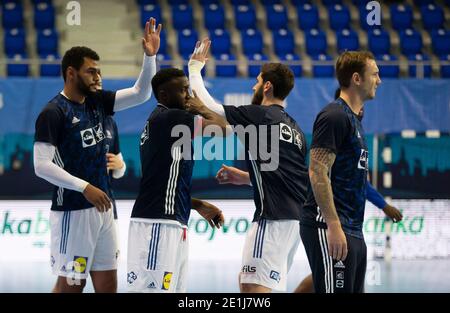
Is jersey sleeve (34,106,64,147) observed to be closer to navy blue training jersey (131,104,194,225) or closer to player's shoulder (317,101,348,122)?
navy blue training jersey (131,104,194,225)

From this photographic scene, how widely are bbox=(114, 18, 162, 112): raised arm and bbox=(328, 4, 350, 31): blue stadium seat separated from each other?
10870 mm

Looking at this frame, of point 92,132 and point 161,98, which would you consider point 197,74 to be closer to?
point 161,98

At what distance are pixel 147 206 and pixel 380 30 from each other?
1164cm

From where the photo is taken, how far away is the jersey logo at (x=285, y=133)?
5723 mm

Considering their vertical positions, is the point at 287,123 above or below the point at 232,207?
above

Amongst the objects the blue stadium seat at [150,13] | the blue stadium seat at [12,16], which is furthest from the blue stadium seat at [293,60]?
the blue stadium seat at [12,16]

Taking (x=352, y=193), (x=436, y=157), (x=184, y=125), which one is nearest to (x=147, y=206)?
(x=184, y=125)

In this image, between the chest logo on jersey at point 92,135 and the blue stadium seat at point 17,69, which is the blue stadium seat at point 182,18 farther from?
the chest logo on jersey at point 92,135

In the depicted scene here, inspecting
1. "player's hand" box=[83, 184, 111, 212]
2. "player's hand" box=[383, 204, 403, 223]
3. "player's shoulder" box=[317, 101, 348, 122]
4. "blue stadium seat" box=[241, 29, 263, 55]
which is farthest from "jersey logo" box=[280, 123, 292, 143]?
"blue stadium seat" box=[241, 29, 263, 55]

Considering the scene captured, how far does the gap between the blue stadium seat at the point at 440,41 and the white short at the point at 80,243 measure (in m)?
11.0

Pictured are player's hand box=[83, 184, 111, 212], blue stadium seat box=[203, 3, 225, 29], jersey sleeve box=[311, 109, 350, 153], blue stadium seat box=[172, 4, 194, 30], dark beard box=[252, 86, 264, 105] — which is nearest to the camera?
jersey sleeve box=[311, 109, 350, 153]

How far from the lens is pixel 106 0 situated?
16422 mm

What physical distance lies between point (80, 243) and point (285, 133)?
1716 mm

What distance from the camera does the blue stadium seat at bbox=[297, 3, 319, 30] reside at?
16.4m
